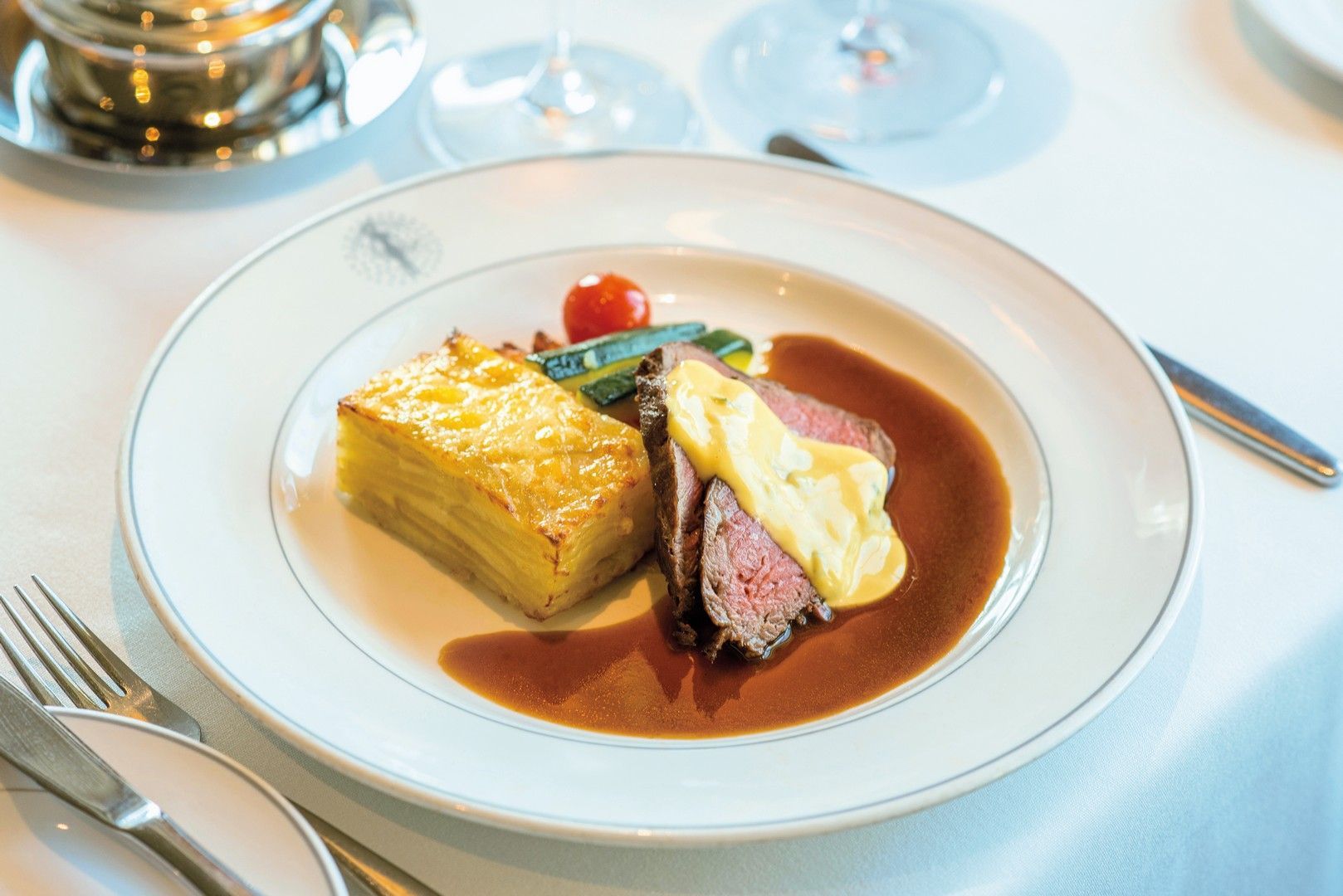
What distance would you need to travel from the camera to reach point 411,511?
2.00 m

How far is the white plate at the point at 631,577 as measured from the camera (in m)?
1.48

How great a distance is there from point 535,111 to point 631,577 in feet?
4.76

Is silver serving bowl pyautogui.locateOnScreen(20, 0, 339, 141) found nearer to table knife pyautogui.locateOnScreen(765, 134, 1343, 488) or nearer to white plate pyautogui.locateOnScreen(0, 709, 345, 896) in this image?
white plate pyautogui.locateOnScreen(0, 709, 345, 896)

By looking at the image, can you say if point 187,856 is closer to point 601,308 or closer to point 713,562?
point 713,562

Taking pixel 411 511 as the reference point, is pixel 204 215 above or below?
above

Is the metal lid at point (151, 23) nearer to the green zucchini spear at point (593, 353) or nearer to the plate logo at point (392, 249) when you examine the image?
the plate logo at point (392, 249)

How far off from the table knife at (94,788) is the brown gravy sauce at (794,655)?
55cm

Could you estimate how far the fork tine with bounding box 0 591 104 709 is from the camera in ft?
5.24

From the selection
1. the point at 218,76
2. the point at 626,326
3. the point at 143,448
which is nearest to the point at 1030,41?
the point at 626,326

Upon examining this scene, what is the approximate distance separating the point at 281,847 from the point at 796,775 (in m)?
0.63

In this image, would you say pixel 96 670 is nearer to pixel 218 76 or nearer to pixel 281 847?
pixel 281 847

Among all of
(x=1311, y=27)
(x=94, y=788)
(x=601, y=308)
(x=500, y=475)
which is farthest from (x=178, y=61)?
(x=1311, y=27)

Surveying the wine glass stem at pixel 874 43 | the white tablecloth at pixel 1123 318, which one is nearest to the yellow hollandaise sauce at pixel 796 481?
the white tablecloth at pixel 1123 318

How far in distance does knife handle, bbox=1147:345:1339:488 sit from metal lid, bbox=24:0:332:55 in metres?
→ 2.08
